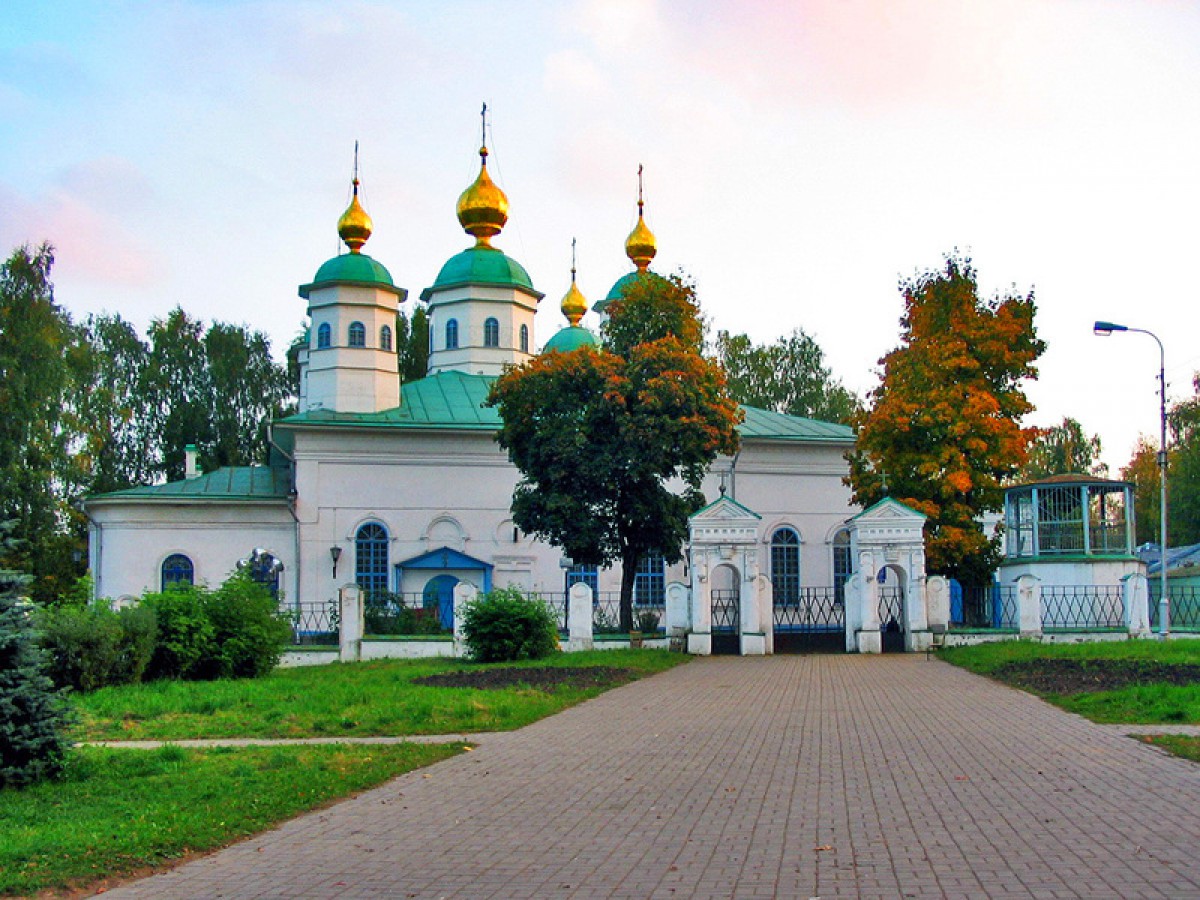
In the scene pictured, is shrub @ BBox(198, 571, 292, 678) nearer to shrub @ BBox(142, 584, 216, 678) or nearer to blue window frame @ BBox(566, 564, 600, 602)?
shrub @ BBox(142, 584, 216, 678)

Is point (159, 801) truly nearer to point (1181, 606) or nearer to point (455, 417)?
point (455, 417)

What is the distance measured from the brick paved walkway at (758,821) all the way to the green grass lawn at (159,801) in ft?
0.90

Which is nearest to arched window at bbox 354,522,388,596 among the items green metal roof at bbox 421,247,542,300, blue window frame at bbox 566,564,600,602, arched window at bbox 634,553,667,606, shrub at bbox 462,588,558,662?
blue window frame at bbox 566,564,600,602

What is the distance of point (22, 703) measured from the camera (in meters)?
9.79

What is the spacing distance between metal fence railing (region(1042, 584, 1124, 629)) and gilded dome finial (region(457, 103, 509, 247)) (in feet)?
73.3

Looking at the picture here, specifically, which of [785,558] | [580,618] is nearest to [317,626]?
[580,618]

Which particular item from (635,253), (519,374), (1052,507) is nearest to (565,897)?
(519,374)

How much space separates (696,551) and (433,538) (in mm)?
12204

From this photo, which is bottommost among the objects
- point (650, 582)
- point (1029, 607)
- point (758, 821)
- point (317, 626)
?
point (758, 821)

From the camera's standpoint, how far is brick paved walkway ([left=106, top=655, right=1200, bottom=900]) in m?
6.79

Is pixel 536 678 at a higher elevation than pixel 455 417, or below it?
below

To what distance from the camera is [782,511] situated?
38.3 metres

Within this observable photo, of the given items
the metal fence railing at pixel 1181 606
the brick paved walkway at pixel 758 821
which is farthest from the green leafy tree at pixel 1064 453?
the brick paved walkway at pixel 758 821

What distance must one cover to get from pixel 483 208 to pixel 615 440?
1671 cm
